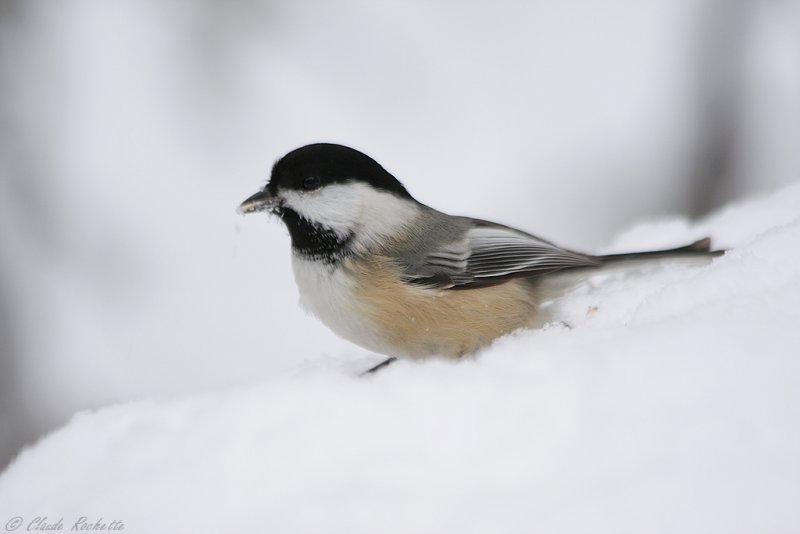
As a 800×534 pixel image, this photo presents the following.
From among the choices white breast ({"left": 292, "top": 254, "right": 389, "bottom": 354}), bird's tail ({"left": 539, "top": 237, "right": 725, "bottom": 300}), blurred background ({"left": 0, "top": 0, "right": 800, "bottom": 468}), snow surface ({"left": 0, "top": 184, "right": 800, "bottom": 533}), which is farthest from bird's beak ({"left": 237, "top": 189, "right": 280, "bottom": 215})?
blurred background ({"left": 0, "top": 0, "right": 800, "bottom": 468})

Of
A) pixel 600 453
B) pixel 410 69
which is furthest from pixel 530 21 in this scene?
pixel 600 453

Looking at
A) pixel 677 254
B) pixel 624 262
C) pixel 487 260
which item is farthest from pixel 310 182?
pixel 677 254

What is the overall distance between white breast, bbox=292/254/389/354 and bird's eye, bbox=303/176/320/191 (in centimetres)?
21

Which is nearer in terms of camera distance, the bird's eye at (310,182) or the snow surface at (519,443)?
the snow surface at (519,443)

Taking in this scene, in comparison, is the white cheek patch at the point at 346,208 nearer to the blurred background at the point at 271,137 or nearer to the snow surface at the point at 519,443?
the snow surface at the point at 519,443

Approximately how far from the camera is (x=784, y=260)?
160cm

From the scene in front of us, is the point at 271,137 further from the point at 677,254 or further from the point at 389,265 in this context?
the point at 677,254

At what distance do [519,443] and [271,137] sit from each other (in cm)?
425

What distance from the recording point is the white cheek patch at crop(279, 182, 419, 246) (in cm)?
223

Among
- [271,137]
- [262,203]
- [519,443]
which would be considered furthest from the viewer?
[271,137]

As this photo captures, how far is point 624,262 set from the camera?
2.31 metres

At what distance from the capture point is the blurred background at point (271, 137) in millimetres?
4277

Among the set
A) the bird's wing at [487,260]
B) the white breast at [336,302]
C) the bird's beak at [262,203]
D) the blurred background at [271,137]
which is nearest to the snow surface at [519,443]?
the white breast at [336,302]

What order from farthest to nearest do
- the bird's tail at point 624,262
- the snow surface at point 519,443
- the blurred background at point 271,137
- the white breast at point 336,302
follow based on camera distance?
the blurred background at point 271,137 → the bird's tail at point 624,262 → the white breast at point 336,302 → the snow surface at point 519,443
